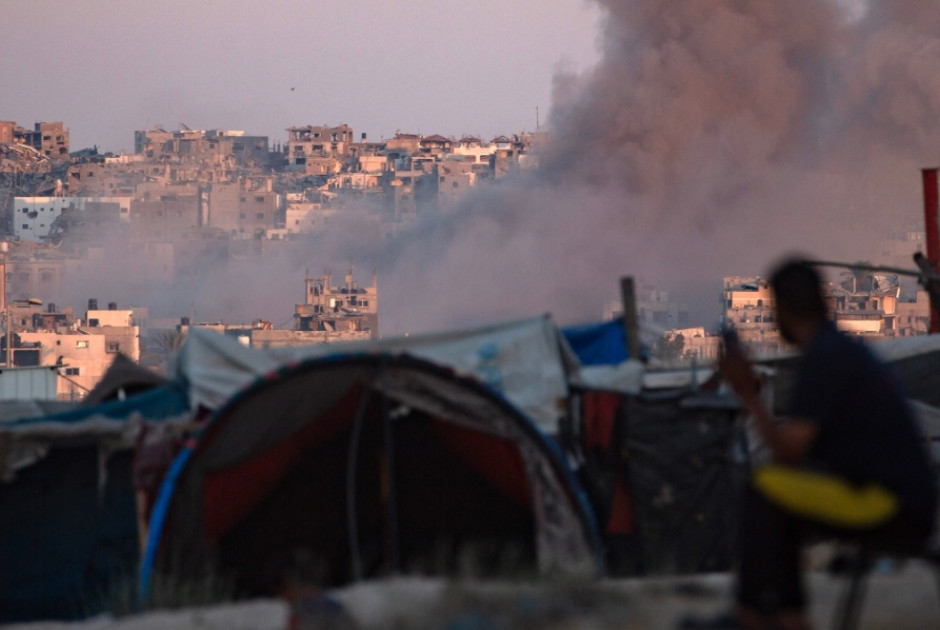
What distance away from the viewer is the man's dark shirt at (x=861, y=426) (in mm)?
4195

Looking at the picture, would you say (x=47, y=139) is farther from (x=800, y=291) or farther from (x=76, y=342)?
(x=800, y=291)

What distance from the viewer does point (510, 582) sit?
6.27 meters

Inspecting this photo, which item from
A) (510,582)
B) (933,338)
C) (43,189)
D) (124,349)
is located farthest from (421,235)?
(510,582)

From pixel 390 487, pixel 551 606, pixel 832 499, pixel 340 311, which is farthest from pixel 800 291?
pixel 340 311

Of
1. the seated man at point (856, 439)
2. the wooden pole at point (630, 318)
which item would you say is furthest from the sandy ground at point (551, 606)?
the wooden pole at point (630, 318)

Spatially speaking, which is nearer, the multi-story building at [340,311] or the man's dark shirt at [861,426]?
the man's dark shirt at [861,426]

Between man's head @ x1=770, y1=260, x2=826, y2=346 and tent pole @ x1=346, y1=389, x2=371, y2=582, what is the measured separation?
186 inches

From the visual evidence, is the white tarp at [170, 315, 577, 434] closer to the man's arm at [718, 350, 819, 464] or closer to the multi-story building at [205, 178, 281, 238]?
the man's arm at [718, 350, 819, 464]

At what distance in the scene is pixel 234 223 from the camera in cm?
10931

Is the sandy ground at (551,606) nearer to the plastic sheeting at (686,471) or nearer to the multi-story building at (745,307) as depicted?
the plastic sheeting at (686,471)

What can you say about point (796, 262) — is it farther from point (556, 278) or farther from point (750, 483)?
point (556, 278)

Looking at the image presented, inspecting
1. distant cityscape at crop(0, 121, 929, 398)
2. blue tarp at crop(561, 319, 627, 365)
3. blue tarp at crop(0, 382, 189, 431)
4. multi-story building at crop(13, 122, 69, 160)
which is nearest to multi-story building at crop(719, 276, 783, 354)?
distant cityscape at crop(0, 121, 929, 398)

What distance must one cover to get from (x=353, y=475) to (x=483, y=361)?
152 centimetres

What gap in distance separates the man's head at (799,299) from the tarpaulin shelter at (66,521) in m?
5.72
